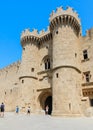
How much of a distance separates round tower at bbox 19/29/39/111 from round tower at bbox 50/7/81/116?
437cm

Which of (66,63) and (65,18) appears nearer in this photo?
(66,63)

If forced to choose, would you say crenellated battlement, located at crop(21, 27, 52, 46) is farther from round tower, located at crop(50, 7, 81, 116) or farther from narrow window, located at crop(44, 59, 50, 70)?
narrow window, located at crop(44, 59, 50, 70)

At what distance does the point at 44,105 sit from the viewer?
899 inches

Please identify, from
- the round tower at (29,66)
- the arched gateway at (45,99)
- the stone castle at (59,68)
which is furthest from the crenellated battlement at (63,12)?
the arched gateway at (45,99)

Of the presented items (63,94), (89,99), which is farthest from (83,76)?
(63,94)

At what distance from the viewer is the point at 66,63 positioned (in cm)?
1908

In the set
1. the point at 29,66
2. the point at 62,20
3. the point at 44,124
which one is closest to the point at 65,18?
the point at 62,20

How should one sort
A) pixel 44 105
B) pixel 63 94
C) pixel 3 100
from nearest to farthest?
pixel 63 94
pixel 44 105
pixel 3 100

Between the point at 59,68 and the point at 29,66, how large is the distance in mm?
6267

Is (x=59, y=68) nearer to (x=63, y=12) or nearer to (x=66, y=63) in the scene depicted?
(x=66, y=63)

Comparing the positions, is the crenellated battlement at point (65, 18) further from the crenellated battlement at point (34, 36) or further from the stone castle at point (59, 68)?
the crenellated battlement at point (34, 36)

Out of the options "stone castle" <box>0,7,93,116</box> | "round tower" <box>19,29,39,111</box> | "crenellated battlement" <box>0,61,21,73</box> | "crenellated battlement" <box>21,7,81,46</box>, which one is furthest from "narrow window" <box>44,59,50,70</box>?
"crenellated battlement" <box>0,61,21,73</box>

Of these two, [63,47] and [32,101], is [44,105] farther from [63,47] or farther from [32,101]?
[63,47]

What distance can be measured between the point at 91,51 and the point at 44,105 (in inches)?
391
